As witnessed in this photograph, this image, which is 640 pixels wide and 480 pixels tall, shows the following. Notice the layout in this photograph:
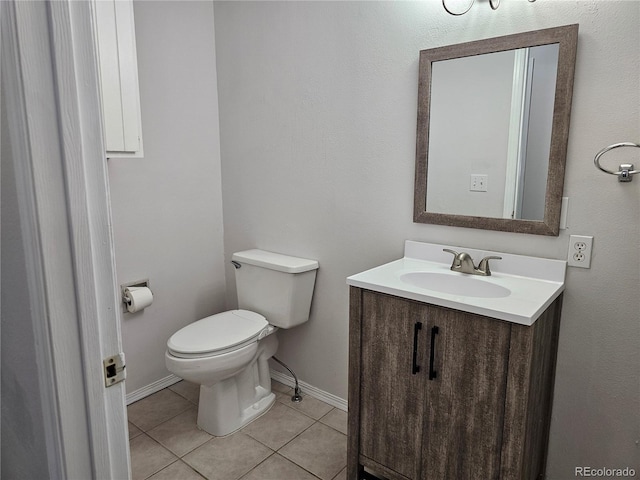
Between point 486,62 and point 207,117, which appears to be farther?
point 207,117

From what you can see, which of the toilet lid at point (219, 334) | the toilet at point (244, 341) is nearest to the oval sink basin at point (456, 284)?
the toilet at point (244, 341)

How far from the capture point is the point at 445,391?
1.48m

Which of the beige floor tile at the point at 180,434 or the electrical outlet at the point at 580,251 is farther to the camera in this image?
the beige floor tile at the point at 180,434

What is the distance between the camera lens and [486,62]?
169 centimetres

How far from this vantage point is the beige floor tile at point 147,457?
189 centimetres

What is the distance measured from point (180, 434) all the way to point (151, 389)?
49 centimetres

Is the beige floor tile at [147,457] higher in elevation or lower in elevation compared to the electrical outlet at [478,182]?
lower

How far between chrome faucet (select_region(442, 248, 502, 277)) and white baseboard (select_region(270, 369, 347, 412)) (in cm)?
103

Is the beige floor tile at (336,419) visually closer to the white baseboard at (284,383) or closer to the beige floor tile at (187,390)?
the white baseboard at (284,383)

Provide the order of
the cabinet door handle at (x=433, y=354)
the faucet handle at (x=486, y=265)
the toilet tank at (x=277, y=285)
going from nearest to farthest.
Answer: the cabinet door handle at (x=433, y=354), the faucet handle at (x=486, y=265), the toilet tank at (x=277, y=285)

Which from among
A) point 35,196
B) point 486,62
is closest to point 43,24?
point 35,196

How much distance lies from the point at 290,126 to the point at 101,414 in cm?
182

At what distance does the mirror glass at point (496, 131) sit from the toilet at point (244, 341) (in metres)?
0.78

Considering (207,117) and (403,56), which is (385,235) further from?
(207,117)
